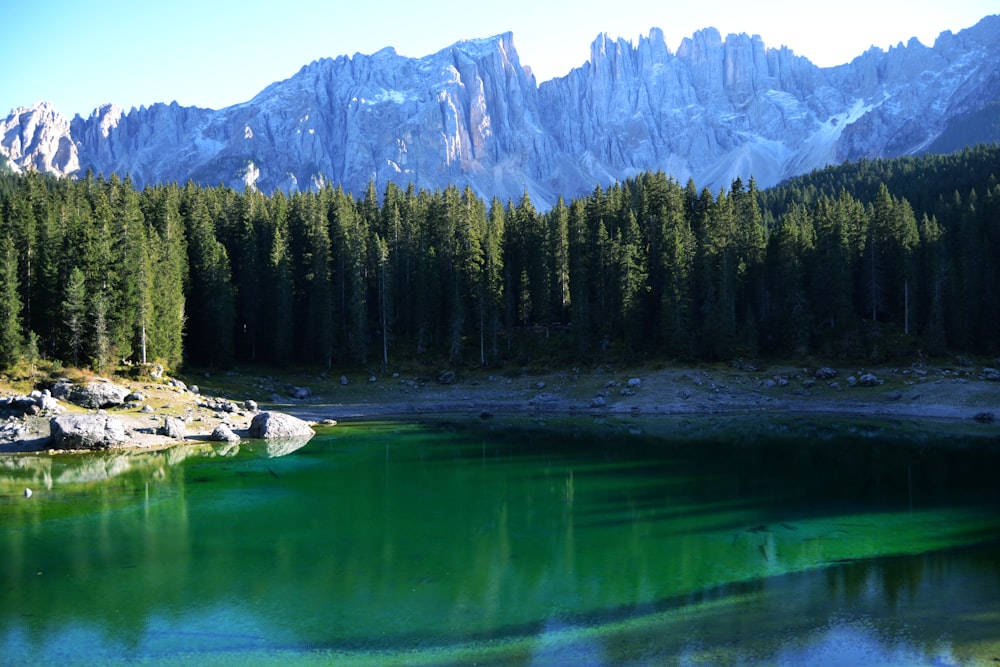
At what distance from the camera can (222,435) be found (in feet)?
165

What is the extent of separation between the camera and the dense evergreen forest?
7025 cm

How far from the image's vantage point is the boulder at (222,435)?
5028 centimetres

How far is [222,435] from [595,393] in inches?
1377

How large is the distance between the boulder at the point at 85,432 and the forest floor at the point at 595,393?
6.81m

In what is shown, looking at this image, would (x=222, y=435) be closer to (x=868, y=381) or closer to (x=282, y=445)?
(x=282, y=445)

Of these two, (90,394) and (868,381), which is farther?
(868,381)

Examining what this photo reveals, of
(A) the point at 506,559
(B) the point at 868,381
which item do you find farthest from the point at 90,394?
(B) the point at 868,381

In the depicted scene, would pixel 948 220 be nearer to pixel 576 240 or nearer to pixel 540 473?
pixel 576 240

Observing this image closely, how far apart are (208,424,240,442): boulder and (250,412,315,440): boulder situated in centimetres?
185

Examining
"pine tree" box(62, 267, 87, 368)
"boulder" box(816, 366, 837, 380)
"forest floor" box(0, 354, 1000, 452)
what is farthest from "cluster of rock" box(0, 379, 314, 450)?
"boulder" box(816, 366, 837, 380)

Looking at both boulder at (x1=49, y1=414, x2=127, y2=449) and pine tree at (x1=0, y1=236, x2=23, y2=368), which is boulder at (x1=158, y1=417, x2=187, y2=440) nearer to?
boulder at (x1=49, y1=414, x2=127, y2=449)

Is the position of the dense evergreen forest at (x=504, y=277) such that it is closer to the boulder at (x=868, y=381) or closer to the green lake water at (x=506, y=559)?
the boulder at (x=868, y=381)

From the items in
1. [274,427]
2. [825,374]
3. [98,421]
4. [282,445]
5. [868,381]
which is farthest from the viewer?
[825,374]

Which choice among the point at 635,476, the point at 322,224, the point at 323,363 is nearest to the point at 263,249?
the point at 322,224
